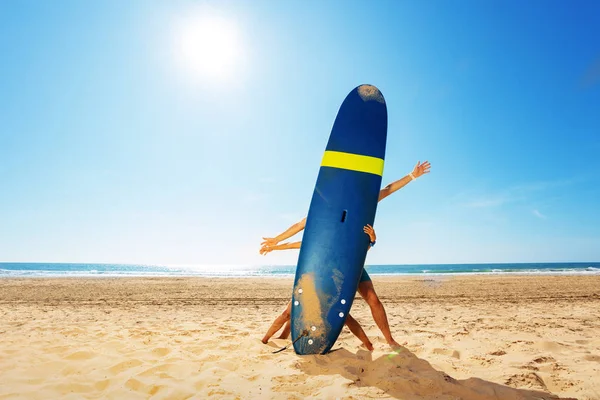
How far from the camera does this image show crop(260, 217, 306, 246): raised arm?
12.6 feet

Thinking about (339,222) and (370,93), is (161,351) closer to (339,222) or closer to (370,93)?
(339,222)

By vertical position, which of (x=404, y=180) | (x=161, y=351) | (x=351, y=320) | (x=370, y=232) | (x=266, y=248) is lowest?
(x=161, y=351)

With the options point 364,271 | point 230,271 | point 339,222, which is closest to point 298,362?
point 364,271

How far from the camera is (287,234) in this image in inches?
152

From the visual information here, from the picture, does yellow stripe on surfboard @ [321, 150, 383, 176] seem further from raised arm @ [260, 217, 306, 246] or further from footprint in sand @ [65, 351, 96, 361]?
footprint in sand @ [65, 351, 96, 361]

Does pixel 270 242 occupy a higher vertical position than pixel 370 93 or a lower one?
lower

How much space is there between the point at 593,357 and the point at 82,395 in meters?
4.49

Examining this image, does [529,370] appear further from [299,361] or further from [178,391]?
[178,391]

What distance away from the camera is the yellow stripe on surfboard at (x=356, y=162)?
12.5 feet

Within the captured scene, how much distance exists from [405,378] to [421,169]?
218cm

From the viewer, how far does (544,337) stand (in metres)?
4.10

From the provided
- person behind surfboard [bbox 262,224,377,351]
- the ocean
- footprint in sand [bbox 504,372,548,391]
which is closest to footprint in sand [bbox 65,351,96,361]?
person behind surfboard [bbox 262,224,377,351]

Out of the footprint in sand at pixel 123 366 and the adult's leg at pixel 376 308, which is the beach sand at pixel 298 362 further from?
the adult's leg at pixel 376 308

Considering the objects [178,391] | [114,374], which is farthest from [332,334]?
[114,374]
